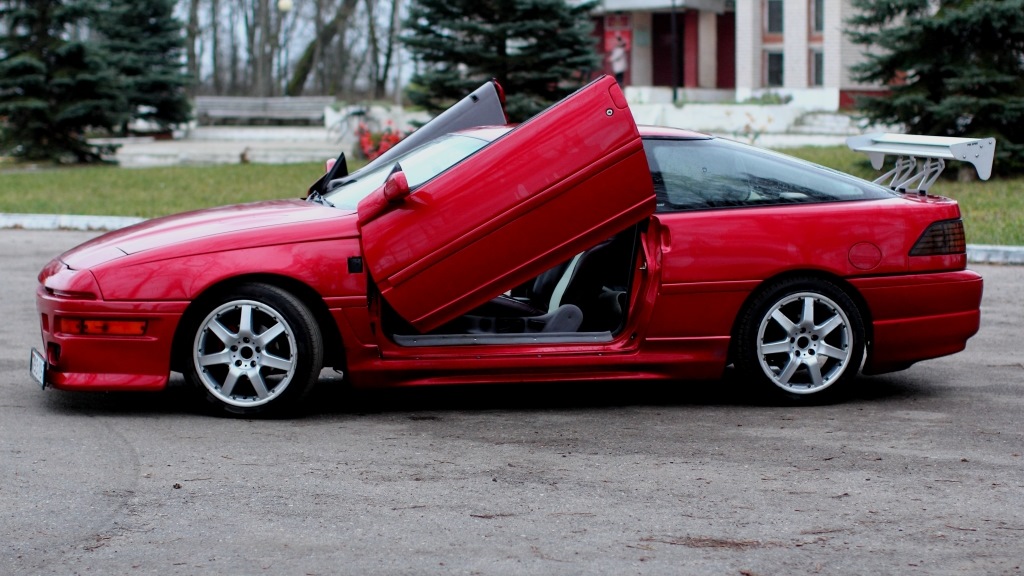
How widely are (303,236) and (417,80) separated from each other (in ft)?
61.7

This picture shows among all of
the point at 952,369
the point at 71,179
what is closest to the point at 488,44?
the point at 71,179

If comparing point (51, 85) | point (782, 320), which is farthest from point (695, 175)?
point (51, 85)

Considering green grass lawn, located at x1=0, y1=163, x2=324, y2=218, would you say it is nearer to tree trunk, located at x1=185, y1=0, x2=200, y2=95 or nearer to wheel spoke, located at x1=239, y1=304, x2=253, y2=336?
wheel spoke, located at x1=239, y1=304, x2=253, y2=336

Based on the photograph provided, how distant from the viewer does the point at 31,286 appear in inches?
408

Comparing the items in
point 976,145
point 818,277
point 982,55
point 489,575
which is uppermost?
point 982,55

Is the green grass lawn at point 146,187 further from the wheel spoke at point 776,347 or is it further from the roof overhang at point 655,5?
the roof overhang at point 655,5

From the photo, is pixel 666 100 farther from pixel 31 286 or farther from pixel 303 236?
pixel 303 236

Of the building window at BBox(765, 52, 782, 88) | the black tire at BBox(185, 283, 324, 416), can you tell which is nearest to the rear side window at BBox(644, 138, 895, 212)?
the black tire at BBox(185, 283, 324, 416)

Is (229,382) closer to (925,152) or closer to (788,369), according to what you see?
(788,369)

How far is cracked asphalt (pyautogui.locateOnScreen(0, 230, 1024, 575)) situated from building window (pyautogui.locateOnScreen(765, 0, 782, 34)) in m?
33.7

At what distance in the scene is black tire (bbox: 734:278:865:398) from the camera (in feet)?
20.6

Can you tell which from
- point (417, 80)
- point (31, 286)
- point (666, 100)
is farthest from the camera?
point (666, 100)

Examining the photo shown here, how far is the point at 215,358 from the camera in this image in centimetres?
589

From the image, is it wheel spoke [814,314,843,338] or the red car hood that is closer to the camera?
the red car hood
